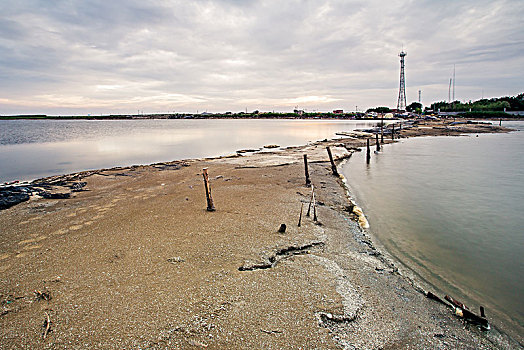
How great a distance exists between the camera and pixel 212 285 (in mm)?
5336

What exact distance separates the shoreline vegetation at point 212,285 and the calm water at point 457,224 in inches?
36.1

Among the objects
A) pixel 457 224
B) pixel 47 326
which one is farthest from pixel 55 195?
pixel 457 224

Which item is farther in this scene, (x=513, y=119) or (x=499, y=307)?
(x=513, y=119)

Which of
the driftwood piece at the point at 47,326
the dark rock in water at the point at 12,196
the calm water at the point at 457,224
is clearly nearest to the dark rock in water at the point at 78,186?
the dark rock in water at the point at 12,196

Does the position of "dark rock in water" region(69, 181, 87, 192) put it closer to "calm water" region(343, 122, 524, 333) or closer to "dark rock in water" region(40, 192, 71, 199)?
"dark rock in water" region(40, 192, 71, 199)

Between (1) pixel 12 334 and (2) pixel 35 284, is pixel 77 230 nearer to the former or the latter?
(2) pixel 35 284

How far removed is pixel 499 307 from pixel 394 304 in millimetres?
2477

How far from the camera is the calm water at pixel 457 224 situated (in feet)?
21.2

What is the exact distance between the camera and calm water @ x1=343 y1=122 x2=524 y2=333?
6473 millimetres

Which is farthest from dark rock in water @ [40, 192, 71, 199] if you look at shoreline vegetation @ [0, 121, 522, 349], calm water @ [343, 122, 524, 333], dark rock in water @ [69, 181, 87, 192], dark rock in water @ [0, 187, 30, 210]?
calm water @ [343, 122, 524, 333]

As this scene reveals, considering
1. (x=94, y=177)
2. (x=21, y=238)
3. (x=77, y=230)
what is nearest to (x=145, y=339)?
(x=77, y=230)

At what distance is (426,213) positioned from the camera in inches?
472

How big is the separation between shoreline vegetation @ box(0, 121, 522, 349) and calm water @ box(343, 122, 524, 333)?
3.00 feet

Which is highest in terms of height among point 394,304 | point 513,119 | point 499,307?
point 513,119
